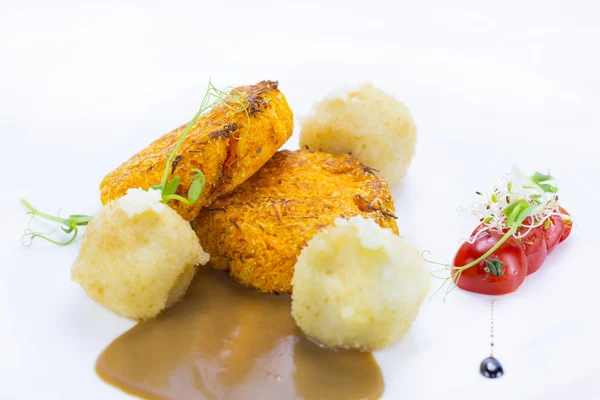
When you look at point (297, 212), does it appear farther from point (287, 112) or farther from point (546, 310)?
point (546, 310)

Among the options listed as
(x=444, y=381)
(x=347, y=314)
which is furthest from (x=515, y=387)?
(x=347, y=314)

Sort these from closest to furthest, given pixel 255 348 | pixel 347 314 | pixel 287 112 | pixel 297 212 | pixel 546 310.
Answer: pixel 347 314 < pixel 255 348 < pixel 546 310 < pixel 297 212 < pixel 287 112

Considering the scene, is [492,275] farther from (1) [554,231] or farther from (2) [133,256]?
(2) [133,256]

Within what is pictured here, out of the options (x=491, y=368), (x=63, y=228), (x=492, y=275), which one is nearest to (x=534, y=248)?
(x=492, y=275)

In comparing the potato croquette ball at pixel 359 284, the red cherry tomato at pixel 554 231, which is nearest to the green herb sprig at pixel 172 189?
the potato croquette ball at pixel 359 284

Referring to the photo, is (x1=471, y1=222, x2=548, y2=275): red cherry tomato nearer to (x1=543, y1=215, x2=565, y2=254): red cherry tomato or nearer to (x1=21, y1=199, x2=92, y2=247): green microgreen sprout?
(x1=543, y1=215, x2=565, y2=254): red cherry tomato

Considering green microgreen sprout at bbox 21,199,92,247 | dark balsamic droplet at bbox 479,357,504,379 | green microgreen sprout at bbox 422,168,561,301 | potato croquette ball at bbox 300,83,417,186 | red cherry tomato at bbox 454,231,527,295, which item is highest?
potato croquette ball at bbox 300,83,417,186

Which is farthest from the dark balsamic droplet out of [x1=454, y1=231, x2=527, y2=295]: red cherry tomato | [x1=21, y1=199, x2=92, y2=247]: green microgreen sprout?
[x1=21, y1=199, x2=92, y2=247]: green microgreen sprout
